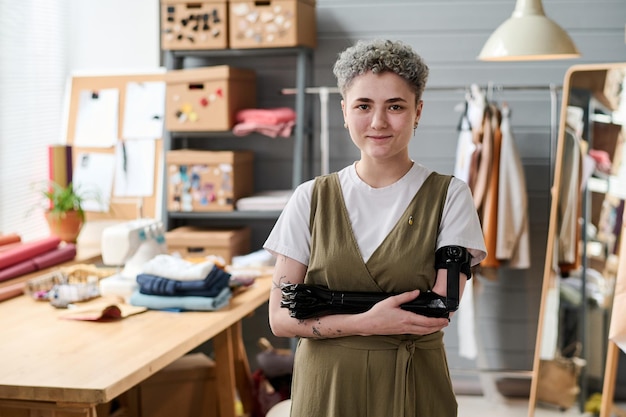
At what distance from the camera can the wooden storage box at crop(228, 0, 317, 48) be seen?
4352mm

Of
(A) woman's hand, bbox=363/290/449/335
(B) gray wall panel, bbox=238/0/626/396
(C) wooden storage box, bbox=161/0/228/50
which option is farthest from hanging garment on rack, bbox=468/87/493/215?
(A) woman's hand, bbox=363/290/449/335

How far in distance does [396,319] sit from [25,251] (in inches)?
89.1

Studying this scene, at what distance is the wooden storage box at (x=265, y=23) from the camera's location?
4.35 metres

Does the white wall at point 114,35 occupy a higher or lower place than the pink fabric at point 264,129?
higher

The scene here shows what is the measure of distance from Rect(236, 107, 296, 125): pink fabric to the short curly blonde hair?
104 inches

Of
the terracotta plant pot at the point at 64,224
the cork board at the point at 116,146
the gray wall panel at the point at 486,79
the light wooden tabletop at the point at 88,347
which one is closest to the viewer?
the light wooden tabletop at the point at 88,347

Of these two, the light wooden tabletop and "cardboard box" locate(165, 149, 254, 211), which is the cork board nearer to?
"cardboard box" locate(165, 149, 254, 211)

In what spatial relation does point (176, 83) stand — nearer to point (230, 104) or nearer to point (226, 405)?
point (230, 104)

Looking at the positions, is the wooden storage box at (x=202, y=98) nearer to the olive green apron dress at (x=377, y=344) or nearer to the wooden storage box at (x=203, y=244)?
the wooden storage box at (x=203, y=244)

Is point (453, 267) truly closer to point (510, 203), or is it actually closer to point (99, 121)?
point (510, 203)

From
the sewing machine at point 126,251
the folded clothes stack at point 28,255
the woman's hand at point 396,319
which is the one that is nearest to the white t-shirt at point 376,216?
the woman's hand at point 396,319

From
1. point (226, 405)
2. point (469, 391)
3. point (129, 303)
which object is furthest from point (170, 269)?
point (469, 391)

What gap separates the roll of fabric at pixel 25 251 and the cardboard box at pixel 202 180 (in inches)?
31.0

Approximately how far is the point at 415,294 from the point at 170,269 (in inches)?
60.3
